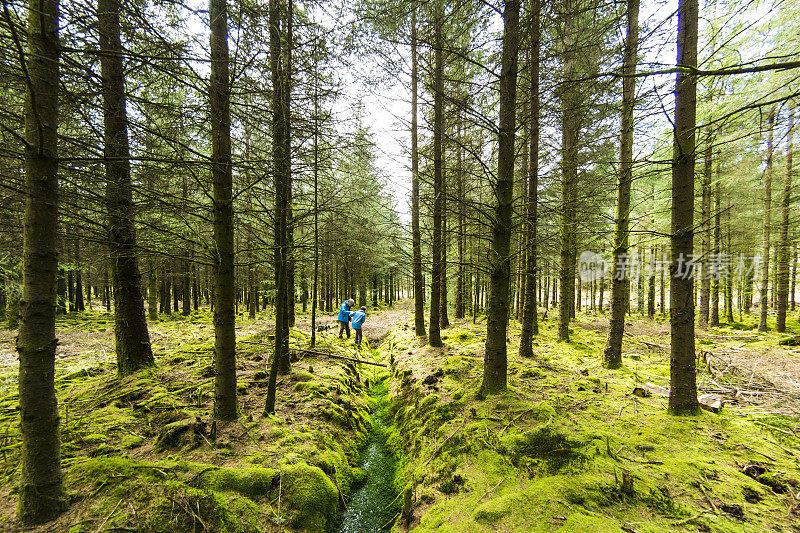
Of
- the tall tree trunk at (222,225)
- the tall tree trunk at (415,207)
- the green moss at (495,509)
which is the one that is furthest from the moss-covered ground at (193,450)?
the tall tree trunk at (415,207)

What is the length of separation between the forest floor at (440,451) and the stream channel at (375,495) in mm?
128

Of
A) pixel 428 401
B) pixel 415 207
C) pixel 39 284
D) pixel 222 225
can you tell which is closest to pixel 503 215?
pixel 428 401

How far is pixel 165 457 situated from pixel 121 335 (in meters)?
3.92

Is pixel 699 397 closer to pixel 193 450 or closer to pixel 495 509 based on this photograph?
pixel 495 509

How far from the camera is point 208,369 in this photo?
6.28m

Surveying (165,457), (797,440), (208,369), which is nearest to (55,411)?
(165,457)

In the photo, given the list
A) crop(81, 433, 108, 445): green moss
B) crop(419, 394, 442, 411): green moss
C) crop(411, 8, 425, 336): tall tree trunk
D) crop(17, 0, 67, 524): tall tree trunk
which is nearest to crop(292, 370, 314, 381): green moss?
crop(419, 394, 442, 411): green moss

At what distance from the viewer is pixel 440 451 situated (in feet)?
13.8

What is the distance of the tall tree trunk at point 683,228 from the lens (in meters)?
4.03

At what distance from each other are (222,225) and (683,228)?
6962mm

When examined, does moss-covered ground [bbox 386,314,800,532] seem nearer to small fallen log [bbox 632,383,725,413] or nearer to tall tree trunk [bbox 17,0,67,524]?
small fallen log [bbox 632,383,725,413]

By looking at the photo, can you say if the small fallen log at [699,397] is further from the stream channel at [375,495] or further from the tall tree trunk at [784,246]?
the tall tree trunk at [784,246]

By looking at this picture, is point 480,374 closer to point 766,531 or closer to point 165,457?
point 766,531

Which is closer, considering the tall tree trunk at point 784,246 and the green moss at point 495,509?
the green moss at point 495,509
